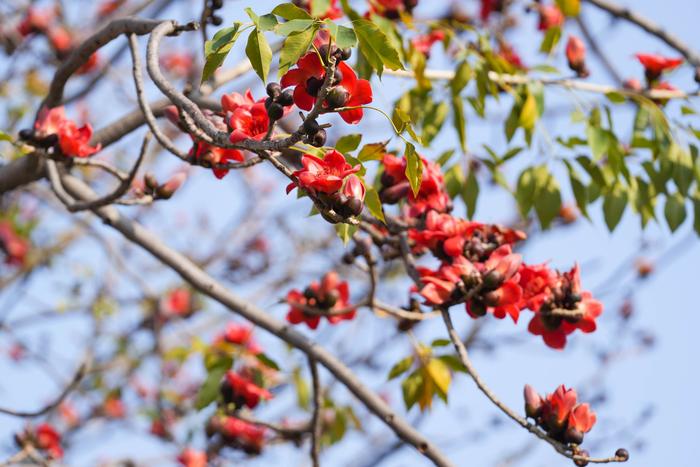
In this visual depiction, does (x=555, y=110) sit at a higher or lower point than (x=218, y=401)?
higher

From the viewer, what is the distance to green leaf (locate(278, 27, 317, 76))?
1570 millimetres

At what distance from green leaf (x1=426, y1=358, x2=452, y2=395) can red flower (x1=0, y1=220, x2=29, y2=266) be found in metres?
4.76

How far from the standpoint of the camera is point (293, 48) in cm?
158

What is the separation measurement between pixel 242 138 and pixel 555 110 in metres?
4.71

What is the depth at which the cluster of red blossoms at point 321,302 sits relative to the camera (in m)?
2.95

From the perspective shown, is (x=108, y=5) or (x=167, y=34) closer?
(x=167, y=34)

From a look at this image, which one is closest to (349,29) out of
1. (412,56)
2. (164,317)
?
(412,56)

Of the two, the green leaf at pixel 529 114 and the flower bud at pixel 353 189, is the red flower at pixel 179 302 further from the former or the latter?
the flower bud at pixel 353 189

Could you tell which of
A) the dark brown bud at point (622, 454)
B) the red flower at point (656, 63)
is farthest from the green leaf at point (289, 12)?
the red flower at point (656, 63)

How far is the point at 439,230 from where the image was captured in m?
2.39

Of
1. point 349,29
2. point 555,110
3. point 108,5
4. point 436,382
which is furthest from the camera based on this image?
point 108,5

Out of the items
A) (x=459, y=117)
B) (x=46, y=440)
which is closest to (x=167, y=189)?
(x=459, y=117)

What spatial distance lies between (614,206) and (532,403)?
1167mm

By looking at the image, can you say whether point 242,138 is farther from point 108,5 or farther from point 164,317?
point 108,5
